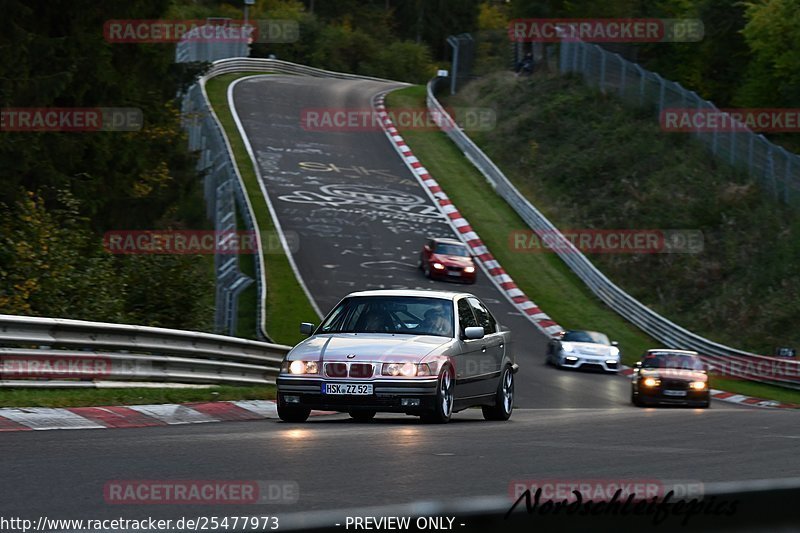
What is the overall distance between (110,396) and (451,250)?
24.4 metres

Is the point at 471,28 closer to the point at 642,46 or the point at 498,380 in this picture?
the point at 642,46

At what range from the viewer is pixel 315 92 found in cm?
6644

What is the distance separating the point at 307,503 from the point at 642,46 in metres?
60.8

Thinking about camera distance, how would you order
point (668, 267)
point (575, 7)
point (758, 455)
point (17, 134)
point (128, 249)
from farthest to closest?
1. point (575, 7)
2. point (668, 267)
3. point (128, 249)
4. point (17, 134)
5. point (758, 455)

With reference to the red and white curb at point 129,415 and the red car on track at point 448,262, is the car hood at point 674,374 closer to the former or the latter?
the red and white curb at point 129,415

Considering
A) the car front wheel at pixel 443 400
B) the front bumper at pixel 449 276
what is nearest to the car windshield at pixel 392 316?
the car front wheel at pixel 443 400

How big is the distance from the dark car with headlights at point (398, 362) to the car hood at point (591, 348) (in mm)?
14620

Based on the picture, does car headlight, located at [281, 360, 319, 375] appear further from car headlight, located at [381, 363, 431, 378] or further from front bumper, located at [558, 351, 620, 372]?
front bumper, located at [558, 351, 620, 372]

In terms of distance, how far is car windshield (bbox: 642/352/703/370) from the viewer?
78.1 ft

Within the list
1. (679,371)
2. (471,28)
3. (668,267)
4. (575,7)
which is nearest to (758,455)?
(679,371)

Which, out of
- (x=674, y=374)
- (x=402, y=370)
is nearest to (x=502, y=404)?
(x=402, y=370)

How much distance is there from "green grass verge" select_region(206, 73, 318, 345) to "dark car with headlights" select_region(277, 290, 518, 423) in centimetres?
1438

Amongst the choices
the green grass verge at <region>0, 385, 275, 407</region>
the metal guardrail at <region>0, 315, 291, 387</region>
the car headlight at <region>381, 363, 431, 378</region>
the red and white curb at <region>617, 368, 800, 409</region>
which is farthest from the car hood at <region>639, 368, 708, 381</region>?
the car headlight at <region>381, 363, 431, 378</region>

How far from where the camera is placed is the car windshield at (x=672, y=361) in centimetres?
2382
